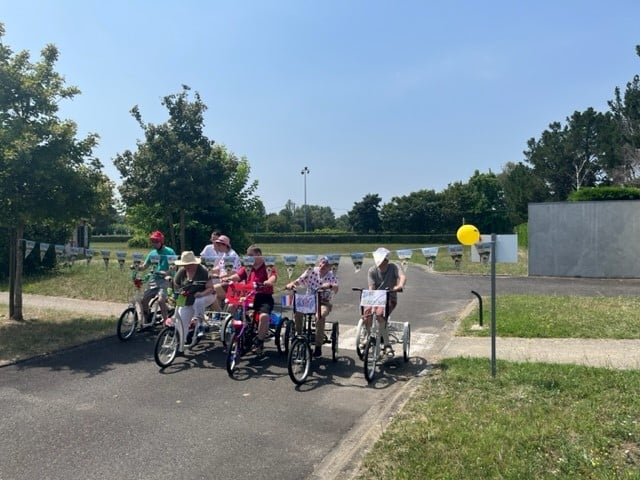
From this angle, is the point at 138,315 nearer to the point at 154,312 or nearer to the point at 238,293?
the point at 154,312

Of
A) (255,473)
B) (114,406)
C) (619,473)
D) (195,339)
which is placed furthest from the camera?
(195,339)

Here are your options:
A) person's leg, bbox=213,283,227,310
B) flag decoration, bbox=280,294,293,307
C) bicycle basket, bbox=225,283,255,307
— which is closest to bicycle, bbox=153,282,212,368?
person's leg, bbox=213,283,227,310

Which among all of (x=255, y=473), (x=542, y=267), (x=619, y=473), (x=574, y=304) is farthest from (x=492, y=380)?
(x=542, y=267)


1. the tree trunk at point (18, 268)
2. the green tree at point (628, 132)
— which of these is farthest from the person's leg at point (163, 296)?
the green tree at point (628, 132)

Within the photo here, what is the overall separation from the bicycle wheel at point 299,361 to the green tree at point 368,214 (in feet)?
262

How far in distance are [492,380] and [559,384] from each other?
750 mm

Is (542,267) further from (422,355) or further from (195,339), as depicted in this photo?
(195,339)

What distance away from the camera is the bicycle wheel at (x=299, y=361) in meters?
6.77

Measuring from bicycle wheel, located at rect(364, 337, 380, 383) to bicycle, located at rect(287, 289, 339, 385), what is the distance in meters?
0.78

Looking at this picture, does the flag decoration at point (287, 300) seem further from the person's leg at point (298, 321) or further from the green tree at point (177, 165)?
the green tree at point (177, 165)

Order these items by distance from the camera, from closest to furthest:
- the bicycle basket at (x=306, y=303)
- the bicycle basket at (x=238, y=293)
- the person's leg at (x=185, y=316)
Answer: the bicycle basket at (x=306, y=303)
the bicycle basket at (x=238, y=293)
the person's leg at (x=185, y=316)

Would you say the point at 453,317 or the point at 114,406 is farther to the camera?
the point at 453,317

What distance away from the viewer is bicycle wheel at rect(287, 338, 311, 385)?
6773 mm

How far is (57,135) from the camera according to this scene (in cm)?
1013
